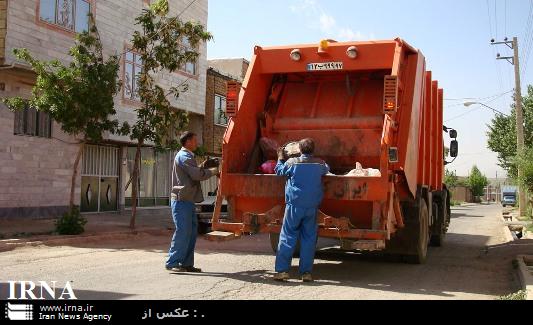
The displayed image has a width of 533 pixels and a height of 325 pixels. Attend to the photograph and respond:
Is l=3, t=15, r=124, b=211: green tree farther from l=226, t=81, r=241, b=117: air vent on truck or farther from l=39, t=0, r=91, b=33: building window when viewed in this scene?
l=226, t=81, r=241, b=117: air vent on truck

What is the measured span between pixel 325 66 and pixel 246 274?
3.01 m

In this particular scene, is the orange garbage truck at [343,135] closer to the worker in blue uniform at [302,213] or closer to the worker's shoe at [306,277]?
the worker in blue uniform at [302,213]

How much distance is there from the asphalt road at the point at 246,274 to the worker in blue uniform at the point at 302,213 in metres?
0.24

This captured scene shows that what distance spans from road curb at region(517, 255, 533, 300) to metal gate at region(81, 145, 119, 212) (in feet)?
44.0

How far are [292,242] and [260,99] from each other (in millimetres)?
2525

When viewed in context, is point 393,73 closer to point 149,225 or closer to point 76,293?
point 76,293

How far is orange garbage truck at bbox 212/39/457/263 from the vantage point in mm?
6789

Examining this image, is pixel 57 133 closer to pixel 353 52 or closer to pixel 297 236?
pixel 353 52

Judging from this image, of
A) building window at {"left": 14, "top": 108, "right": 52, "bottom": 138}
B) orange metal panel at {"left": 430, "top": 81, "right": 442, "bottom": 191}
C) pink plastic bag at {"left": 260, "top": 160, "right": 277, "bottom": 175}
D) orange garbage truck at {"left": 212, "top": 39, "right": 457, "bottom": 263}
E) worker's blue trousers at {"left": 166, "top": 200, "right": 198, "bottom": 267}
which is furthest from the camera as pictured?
building window at {"left": 14, "top": 108, "right": 52, "bottom": 138}

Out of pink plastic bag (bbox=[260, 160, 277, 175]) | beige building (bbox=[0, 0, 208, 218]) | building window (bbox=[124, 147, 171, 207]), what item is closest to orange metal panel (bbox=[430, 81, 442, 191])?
pink plastic bag (bbox=[260, 160, 277, 175])

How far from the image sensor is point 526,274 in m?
7.35

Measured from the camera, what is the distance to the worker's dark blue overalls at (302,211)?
6629mm

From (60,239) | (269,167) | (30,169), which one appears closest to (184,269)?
(269,167)
